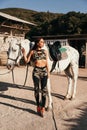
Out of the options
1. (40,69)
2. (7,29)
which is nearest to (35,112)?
(40,69)

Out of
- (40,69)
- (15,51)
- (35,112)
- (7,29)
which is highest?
(7,29)

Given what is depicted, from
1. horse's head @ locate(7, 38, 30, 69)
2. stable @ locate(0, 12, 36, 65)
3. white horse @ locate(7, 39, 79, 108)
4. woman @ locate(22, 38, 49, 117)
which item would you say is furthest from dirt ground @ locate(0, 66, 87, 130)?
stable @ locate(0, 12, 36, 65)

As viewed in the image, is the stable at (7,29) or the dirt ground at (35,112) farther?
the stable at (7,29)

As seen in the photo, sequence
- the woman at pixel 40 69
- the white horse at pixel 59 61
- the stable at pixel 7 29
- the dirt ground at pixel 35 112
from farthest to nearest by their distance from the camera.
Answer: the stable at pixel 7 29, the white horse at pixel 59 61, the woman at pixel 40 69, the dirt ground at pixel 35 112

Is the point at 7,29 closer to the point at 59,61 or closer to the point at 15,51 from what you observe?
the point at 59,61

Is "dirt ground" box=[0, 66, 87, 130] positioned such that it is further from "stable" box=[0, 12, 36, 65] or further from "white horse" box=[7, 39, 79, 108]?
"stable" box=[0, 12, 36, 65]

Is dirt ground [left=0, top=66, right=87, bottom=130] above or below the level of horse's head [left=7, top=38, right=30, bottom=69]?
below

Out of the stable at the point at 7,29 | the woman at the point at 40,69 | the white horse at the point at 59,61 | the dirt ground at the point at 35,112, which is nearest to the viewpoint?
the dirt ground at the point at 35,112

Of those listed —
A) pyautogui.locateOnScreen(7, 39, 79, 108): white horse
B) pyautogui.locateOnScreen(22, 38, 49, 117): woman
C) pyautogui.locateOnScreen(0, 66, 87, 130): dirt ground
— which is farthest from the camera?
pyautogui.locateOnScreen(7, 39, 79, 108): white horse

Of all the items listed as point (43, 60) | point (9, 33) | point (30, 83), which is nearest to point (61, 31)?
point (9, 33)

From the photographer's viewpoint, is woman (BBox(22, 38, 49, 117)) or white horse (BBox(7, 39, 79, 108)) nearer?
woman (BBox(22, 38, 49, 117))

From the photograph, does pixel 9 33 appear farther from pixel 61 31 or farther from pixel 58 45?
pixel 58 45

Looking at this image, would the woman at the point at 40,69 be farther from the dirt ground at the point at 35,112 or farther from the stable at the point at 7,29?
the stable at the point at 7,29

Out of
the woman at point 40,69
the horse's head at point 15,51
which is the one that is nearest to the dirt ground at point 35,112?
the woman at point 40,69
